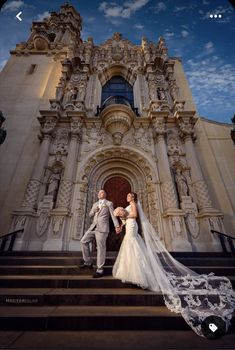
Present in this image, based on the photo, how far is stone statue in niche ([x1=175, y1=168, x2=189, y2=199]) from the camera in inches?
274

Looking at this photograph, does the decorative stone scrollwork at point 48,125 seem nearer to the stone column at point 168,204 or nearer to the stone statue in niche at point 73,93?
the stone statue in niche at point 73,93

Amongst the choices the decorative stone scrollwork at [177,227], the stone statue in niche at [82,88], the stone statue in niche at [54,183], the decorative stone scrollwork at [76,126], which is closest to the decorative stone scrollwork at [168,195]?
the decorative stone scrollwork at [177,227]

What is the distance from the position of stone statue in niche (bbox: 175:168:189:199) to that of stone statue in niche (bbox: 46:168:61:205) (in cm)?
538

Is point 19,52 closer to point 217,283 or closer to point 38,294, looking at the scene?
point 38,294

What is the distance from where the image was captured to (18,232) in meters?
5.79

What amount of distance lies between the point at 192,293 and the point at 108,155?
6.59 meters

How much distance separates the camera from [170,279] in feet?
10.2

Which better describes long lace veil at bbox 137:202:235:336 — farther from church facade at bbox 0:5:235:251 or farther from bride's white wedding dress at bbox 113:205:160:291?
church facade at bbox 0:5:235:251

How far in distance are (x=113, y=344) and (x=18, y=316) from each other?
1353 mm

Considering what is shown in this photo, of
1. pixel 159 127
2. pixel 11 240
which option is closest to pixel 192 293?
pixel 11 240

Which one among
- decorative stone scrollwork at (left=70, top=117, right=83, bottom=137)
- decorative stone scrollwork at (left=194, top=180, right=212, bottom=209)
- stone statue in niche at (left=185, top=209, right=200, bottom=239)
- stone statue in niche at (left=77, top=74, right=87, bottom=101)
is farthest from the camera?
stone statue in niche at (left=77, top=74, right=87, bottom=101)

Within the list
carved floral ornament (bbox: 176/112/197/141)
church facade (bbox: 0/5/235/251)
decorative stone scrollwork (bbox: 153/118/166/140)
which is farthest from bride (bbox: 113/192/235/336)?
carved floral ornament (bbox: 176/112/197/141)

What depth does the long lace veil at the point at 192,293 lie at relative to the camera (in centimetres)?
223

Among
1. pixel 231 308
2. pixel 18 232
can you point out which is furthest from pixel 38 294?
pixel 18 232
